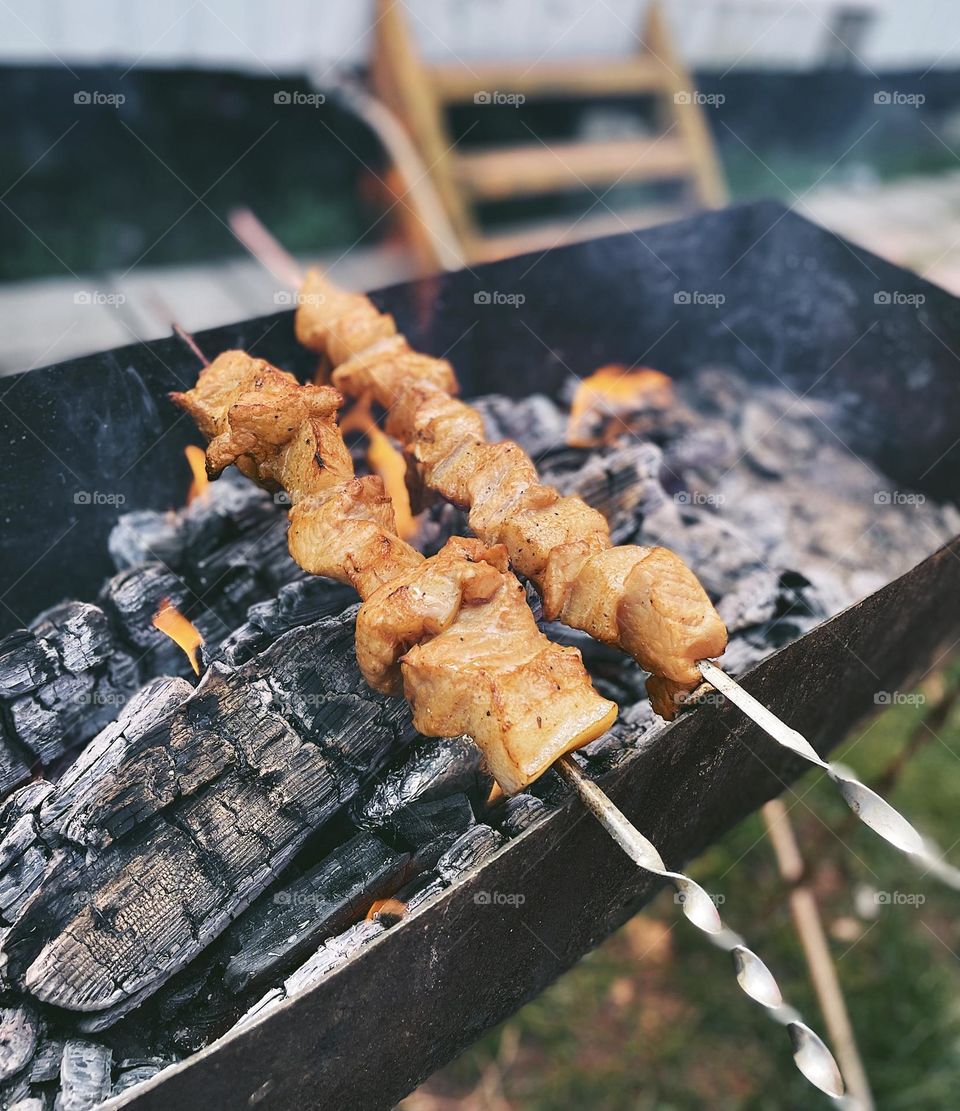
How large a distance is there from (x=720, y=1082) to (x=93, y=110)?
7072mm

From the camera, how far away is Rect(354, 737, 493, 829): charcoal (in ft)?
7.98

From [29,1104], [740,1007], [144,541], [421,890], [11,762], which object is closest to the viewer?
[29,1104]

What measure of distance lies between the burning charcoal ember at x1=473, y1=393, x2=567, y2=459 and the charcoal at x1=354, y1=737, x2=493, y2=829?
5.28 feet

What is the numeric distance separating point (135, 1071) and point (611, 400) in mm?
3176

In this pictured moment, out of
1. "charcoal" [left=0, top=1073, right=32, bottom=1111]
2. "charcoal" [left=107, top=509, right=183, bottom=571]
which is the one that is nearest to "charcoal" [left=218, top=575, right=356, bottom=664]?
"charcoal" [left=107, top=509, right=183, bottom=571]

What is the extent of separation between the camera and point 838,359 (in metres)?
4.37

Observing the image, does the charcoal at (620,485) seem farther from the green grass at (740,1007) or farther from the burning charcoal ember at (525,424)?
the green grass at (740,1007)

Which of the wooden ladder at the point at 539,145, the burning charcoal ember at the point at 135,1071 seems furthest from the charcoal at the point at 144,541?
the wooden ladder at the point at 539,145

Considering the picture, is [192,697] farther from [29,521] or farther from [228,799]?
[29,521]

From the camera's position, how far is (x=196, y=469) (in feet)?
11.4

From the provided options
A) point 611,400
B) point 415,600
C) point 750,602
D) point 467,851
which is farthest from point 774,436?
point 467,851

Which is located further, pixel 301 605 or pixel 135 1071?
pixel 301 605

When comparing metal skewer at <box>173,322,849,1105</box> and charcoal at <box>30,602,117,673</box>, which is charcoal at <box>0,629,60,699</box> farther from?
metal skewer at <box>173,322,849,1105</box>

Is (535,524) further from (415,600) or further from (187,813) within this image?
(187,813)
